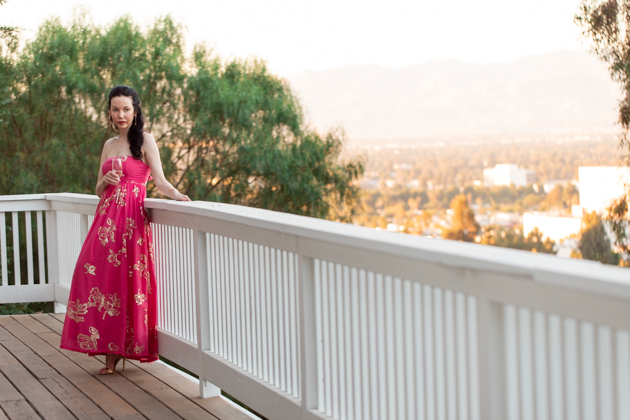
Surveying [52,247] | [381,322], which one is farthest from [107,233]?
[52,247]

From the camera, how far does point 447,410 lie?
1.77m

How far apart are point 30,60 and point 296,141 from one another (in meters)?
7.03

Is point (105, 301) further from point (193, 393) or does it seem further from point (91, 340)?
Answer: point (193, 393)

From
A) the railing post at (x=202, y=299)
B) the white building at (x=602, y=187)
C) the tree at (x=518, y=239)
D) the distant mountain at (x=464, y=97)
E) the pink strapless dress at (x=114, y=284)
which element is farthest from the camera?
the distant mountain at (x=464, y=97)

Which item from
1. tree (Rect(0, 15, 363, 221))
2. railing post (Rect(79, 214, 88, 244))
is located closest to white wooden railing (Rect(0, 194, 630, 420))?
railing post (Rect(79, 214, 88, 244))

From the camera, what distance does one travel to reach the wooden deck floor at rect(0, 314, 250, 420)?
306 cm

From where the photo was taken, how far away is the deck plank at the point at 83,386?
3.09 metres

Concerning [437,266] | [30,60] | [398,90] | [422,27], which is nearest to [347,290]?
[437,266]

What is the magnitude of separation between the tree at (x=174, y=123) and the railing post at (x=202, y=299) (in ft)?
41.9

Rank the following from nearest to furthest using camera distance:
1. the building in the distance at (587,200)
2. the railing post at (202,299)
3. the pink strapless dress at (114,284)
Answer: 1. the railing post at (202,299)
2. the pink strapless dress at (114,284)
3. the building in the distance at (587,200)

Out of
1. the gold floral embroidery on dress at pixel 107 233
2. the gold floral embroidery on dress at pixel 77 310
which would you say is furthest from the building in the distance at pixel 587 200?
the gold floral embroidery on dress at pixel 77 310

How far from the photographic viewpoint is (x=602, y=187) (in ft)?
67.8

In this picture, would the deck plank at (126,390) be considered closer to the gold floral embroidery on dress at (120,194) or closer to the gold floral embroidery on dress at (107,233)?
the gold floral embroidery on dress at (107,233)

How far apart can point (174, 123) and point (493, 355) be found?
17.3 m
